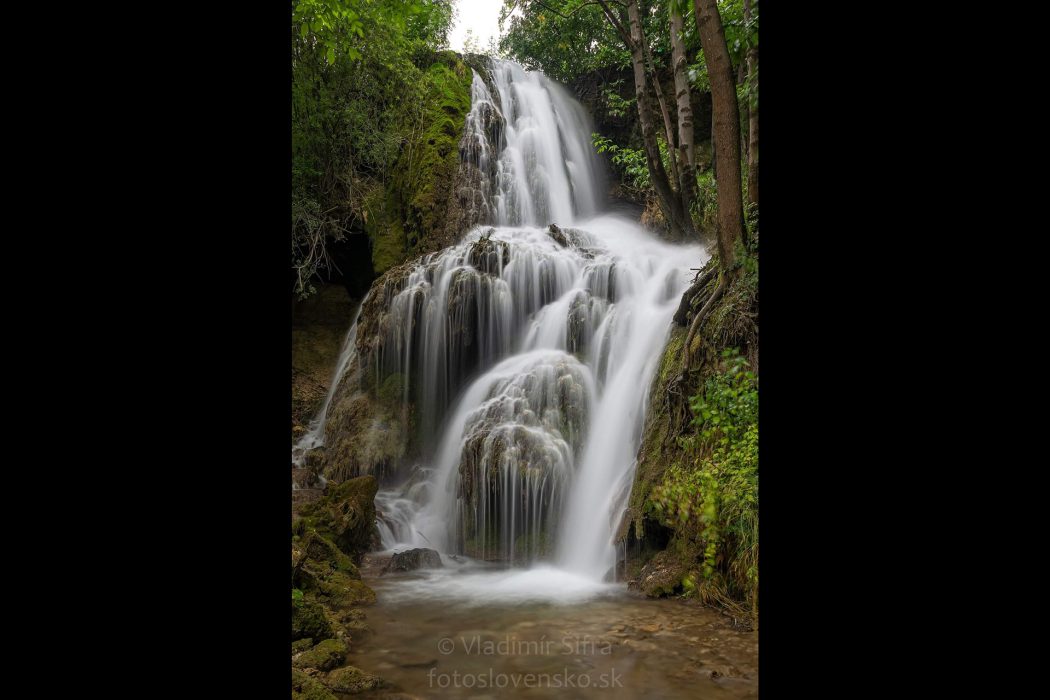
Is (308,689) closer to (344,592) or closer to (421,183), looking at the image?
(344,592)

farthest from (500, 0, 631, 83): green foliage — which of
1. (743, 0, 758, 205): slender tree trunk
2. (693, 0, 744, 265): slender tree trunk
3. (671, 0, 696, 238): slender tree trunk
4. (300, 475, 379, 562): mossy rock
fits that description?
(300, 475, 379, 562): mossy rock

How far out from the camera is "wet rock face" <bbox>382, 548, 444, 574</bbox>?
6938 millimetres

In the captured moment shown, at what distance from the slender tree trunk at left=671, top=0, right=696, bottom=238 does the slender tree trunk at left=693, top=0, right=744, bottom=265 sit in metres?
1.95

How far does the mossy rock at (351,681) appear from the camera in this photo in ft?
12.6

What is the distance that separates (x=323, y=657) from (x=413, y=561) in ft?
9.63

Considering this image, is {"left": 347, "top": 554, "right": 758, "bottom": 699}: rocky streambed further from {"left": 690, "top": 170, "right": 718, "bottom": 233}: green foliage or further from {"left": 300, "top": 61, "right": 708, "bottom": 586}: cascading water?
{"left": 690, "top": 170, "right": 718, "bottom": 233}: green foliage

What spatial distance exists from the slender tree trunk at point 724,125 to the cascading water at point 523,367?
1.98 m

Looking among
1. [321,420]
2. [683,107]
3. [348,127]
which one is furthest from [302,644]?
[348,127]

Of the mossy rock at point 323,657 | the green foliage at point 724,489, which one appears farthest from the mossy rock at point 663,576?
the mossy rock at point 323,657

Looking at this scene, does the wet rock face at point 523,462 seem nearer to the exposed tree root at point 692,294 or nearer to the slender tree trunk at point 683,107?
the exposed tree root at point 692,294
